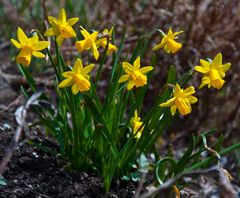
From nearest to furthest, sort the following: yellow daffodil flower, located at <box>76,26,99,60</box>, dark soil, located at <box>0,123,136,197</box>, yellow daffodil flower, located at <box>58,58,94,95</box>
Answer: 1. yellow daffodil flower, located at <box>58,58,94,95</box>
2. yellow daffodil flower, located at <box>76,26,99,60</box>
3. dark soil, located at <box>0,123,136,197</box>

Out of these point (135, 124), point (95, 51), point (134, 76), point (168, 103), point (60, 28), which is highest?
point (60, 28)

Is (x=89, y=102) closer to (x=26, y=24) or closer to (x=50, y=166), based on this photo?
(x=50, y=166)

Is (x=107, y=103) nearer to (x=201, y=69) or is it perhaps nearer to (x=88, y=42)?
(x=88, y=42)

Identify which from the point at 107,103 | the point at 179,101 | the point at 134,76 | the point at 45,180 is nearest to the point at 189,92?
the point at 179,101

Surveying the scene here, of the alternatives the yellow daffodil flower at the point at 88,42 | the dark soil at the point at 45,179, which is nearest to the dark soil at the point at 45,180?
the dark soil at the point at 45,179

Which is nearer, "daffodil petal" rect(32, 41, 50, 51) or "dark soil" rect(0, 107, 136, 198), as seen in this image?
"daffodil petal" rect(32, 41, 50, 51)

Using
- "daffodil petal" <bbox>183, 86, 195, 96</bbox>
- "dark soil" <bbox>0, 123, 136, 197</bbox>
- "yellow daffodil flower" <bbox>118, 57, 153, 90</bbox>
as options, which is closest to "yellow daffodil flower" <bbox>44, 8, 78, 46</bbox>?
"yellow daffodil flower" <bbox>118, 57, 153, 90</bbox>

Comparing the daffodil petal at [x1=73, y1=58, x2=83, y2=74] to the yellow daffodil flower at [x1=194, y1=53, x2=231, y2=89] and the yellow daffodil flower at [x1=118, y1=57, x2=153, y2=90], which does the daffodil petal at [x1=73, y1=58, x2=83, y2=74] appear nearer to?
the yellow daffodil flower at [x1=118, y1=57, x2=153, y2=90]

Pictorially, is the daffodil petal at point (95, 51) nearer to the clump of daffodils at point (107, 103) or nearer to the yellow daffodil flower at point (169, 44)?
the clump of daffodils at point (107, 103)

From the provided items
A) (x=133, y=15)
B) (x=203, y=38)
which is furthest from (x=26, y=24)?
(x=203, y=38)

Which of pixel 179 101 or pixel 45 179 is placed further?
pixel 45 179
